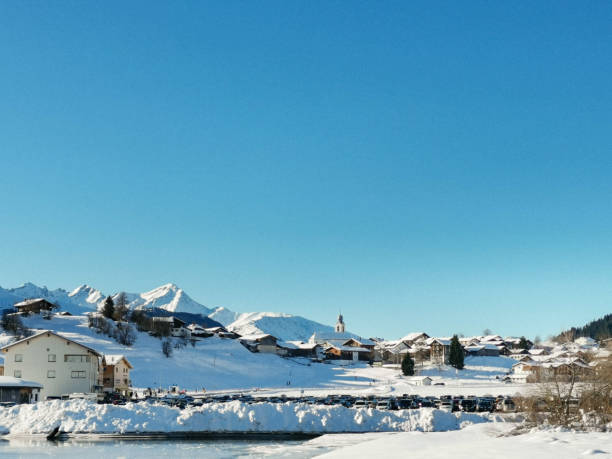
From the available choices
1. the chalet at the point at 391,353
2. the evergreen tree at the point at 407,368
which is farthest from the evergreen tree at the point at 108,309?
the chalet at the point at 391,353

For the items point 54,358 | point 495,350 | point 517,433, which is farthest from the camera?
point 495,350

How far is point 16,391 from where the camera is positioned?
59.1 meters

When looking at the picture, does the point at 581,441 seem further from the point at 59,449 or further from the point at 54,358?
the point at 54,358

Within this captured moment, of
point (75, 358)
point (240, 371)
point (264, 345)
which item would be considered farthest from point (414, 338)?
point (75, 358)

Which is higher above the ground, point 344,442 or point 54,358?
point 54,358

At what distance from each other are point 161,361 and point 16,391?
4687 cm

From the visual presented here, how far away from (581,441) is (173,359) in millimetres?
94855

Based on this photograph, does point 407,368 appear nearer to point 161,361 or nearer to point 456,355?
point 456,355

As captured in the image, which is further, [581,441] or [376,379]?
[376,379]

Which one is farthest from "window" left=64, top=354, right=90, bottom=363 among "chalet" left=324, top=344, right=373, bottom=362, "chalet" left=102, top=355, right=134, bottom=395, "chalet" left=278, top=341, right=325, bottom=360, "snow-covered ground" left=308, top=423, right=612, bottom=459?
"chalet" left=324, top=344, right=373, bottom=362

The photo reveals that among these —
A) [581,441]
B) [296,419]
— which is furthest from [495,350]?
[581,441]

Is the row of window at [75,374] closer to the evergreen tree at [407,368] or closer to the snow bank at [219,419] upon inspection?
the snow bank at [219,419]

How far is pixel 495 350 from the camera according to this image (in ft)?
486

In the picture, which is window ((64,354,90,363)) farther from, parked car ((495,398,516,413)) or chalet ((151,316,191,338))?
Result: parked car ((495,398,516,413))
